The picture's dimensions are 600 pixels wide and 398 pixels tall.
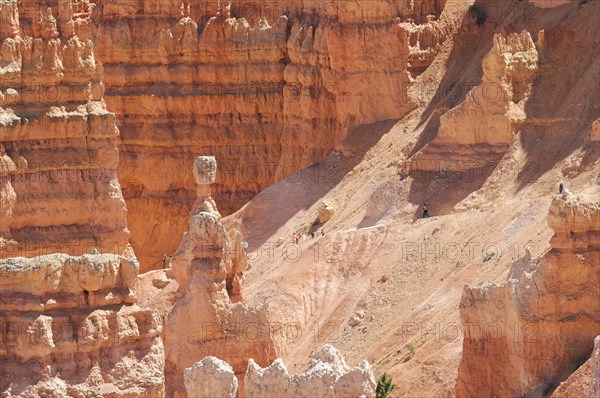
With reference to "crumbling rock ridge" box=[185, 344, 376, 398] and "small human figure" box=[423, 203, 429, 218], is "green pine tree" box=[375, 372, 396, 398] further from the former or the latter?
"small human figure" box=[423, 203, 429, 218]

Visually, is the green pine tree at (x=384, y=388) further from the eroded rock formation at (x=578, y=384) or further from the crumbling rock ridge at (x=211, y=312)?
the eroded rock formation at (x=578, y=384)

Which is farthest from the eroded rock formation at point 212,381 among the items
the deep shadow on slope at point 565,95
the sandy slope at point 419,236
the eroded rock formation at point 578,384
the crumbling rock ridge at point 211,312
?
the deep shadow on slope at point 565,95

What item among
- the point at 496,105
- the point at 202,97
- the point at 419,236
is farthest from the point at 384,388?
the point at 202,97

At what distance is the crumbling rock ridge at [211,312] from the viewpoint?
45.3m

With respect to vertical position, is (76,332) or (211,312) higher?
(76,332)

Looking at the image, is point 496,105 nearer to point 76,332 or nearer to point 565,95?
point 565,95

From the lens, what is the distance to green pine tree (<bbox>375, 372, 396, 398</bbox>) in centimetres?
4206

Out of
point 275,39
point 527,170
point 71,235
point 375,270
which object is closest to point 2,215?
point 71,235

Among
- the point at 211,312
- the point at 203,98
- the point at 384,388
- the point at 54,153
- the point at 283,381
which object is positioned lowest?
the point at 384,388

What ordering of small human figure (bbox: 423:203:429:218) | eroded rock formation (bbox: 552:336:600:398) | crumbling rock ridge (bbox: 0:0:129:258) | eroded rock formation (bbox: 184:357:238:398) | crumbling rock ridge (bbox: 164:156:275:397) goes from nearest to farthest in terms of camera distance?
eroded rock formation (bbox: 184:357:238:398)
eroded rock formation (bbox: 552:336:600:398)
crumbling rock ridge (bbox: 164:156:275:397)
crumbling rock ridge (bbox: 0:0:129:258)
small human figure (bbox: 423:203:429:218)

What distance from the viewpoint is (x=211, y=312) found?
153ft

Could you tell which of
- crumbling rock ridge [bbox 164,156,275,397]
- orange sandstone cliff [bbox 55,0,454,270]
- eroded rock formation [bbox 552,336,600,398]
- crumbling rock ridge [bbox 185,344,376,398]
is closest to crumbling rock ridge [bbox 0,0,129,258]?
crumbling rock ridge [bbox 164,156,275,397]

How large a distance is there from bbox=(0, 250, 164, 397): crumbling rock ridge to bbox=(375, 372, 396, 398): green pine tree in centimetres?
644

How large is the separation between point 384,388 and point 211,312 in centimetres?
508
